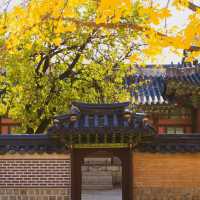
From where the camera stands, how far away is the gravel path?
16.8m

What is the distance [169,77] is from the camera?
63.9 feet

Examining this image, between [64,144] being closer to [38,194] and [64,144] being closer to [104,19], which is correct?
[38,194]

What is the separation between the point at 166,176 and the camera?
1123cm

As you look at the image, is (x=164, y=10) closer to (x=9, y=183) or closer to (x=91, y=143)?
(x=91, y=143)

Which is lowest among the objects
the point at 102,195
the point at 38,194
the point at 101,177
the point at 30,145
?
the point at 102,195

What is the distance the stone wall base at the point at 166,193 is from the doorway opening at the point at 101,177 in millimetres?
6698

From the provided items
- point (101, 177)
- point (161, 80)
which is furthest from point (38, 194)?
point (161, 80)

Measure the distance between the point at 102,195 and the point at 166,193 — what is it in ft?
22.3

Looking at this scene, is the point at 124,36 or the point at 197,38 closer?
the point at 197,38

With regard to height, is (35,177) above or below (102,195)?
above

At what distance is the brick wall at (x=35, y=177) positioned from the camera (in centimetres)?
1122

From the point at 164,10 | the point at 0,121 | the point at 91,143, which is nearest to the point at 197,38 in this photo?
the point at 164,10

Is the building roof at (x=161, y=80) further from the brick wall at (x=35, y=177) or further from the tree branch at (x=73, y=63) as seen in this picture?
the brick wall at (x=35, y=177)

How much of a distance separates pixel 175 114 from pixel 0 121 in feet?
27.4
